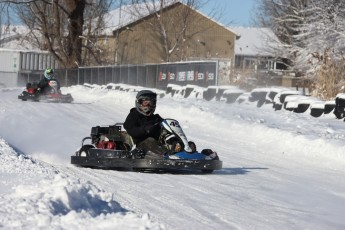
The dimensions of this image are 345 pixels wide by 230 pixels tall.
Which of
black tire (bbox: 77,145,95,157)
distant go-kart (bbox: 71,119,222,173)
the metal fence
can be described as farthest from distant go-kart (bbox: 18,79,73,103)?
distant go-kart (bbox: 71,119,222,173)

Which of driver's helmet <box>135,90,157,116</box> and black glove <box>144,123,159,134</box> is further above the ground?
driver's helmet <box>135,90,157,116</box>

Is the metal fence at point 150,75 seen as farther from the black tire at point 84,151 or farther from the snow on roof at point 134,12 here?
the black tire at point 84,151

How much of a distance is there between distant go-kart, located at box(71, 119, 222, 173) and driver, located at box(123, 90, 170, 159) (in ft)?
0.27

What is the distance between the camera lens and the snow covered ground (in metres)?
5.70

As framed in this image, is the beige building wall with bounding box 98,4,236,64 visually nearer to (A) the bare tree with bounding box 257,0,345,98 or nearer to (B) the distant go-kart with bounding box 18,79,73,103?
(A) the bare tree with bounding box 257,0,345,98

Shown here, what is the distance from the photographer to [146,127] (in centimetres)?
1017

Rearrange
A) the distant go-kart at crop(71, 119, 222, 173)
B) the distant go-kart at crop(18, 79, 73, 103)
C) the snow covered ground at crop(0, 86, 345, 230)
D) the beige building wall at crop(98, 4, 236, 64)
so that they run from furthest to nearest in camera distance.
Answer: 1. the beige building wall at crop(98, 4, 236, 64)
2. the distant go-kart at crop(18, 79, 73, 103)
3. the distant go-kart at crop(71, 119, 222, 173)
4. the snow covered ground at crop(0, 86, 345, 230)

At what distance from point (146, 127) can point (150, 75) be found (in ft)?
76.7

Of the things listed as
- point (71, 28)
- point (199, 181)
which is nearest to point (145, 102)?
point (199, 181)

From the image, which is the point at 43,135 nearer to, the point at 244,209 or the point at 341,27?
the point at 244,209

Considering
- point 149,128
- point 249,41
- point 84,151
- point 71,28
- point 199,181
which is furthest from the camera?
point 249,41

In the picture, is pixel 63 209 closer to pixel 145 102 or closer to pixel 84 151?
pixel 145 102

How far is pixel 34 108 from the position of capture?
73.1 ft

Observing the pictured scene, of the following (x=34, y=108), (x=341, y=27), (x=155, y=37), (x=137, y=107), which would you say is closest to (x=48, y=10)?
(x=155, y=37)
